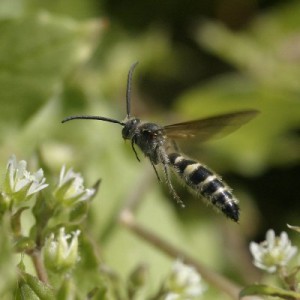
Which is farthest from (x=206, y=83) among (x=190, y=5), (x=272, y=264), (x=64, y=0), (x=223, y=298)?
(x=272, y=264)

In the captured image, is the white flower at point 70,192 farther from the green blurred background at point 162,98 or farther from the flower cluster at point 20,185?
the green blurred background at point 162,98

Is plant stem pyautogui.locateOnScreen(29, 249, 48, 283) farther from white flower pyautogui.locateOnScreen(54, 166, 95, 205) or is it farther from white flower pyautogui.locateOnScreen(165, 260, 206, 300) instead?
white flower pyautogui.locateOnScreen(165, 260, 206, 300)

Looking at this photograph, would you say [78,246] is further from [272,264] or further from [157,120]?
[157,120]

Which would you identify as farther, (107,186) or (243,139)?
(243,139)

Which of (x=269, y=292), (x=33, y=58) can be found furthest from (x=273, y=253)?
(x=33, y=58)

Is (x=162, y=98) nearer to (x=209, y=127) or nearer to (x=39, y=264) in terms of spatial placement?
(x=209, y=127)

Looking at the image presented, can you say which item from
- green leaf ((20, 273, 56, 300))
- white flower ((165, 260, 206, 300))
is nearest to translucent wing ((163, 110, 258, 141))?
white flower ((165, 260, 206, 300))
